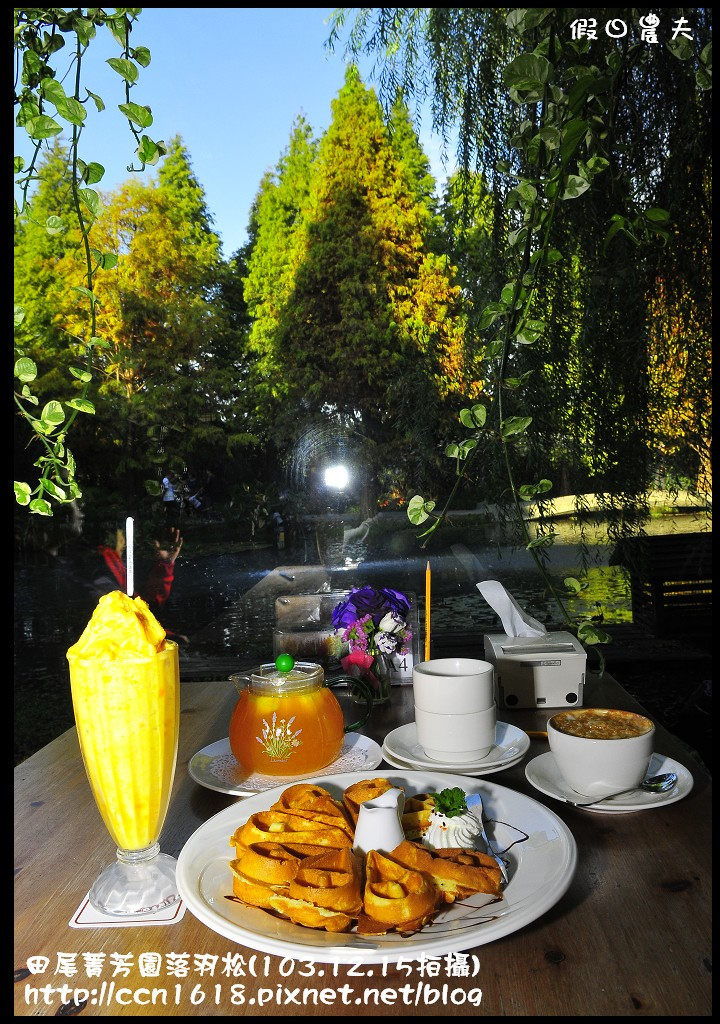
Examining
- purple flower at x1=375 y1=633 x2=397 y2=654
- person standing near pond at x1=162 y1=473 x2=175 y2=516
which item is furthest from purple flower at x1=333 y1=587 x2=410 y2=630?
person standing near pond at x1=162 y1=473 x2=175 y2=516

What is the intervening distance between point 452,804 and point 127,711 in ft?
0.78

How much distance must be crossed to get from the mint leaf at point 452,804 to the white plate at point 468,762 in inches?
6.9

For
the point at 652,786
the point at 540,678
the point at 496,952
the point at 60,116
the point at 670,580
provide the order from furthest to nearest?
1. the point at 670,580
2. the point at 540,678
3. the point at 652,786
4. the point at 60,116
5. the point at 496,952

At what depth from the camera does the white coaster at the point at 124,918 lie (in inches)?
20.0

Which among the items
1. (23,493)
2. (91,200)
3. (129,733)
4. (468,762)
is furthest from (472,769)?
(91,200)

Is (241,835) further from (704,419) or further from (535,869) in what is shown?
(704,419)

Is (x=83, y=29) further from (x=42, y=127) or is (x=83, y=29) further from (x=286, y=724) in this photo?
(x=286, y=724)

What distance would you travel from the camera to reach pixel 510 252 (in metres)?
0.76

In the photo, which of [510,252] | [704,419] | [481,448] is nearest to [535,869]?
[510,252]

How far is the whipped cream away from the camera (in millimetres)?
545

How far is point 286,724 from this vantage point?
0.73 metres

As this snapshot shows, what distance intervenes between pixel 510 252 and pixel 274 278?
191 centimetres

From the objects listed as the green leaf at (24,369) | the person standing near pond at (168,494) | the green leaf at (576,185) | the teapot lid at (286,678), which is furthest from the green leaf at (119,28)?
the person standing near pond at (168,494)

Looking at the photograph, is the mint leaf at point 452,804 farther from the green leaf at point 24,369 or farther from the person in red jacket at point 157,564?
the person in red jacket at point 157,564
